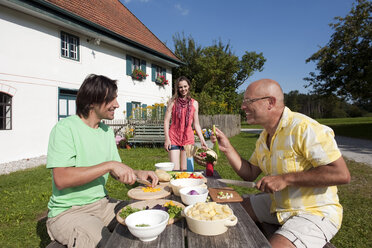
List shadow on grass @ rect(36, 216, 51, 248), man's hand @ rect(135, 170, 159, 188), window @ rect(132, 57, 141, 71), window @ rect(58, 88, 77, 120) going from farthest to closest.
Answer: window @ rect(132, 57, 141, 71) → window @ rect(58, 88, 77, 120) → shadow on grass @ rect(36, 216, 51, 248) → man's hand @ rect(135, 170, 159, 188)

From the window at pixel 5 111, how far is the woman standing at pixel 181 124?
6.54 meters

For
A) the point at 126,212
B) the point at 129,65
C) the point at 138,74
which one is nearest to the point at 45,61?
the point at 129,65

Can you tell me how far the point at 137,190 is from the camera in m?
2.20

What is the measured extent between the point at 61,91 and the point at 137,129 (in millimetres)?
3537

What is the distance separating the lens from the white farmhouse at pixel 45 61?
25.9 feet

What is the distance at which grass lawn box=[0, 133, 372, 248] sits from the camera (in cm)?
316

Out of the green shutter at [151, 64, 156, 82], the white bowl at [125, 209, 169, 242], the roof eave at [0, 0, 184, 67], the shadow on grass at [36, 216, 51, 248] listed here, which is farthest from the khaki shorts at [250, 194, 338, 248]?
the green shutter at [151, 64, 156, 82]

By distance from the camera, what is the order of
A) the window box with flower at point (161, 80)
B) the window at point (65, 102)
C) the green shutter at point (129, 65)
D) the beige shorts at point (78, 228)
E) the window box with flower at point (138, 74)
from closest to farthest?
the beige shorts at point (78, 228), the window at point (65, 102), the green shutter at point (129, 65), the window box with flower at point (138, 74), the window box with flower at point (161, 80)

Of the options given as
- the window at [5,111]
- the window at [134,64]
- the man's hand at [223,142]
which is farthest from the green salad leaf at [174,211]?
the window at [134,64]

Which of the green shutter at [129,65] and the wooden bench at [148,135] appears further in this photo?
the green shutter at [129,65]

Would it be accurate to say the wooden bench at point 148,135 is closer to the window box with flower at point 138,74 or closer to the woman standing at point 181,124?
the window box with flower at point 138,74

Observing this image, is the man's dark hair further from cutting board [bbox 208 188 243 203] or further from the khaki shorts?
the khaki shorts

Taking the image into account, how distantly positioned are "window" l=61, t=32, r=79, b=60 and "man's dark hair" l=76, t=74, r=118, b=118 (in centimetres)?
884

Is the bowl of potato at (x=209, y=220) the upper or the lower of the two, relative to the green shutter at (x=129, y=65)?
lower
